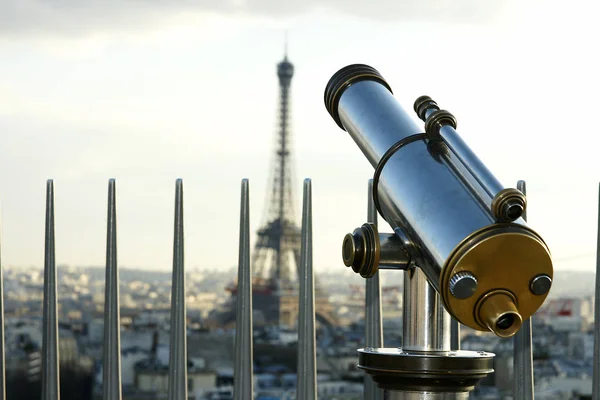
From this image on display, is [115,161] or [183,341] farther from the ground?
[115,161]

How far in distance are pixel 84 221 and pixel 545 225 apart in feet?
8.40

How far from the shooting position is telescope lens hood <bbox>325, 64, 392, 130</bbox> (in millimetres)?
3213

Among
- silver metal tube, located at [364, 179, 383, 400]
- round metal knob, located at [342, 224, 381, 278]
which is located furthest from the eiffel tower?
round metal knob, located at [342, 224, 381, 278]

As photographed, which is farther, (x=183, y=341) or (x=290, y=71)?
(x=290, y=71)

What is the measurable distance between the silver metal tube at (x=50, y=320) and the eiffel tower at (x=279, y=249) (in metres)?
22.0

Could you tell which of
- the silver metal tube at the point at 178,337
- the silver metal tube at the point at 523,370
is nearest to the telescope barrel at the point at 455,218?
the silver metal tube at the point at 178,337

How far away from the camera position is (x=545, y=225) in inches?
217

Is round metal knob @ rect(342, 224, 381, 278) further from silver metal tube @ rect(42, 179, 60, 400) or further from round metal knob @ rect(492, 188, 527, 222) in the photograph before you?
silver metal tube @ rect(42, 179, 60, 400)

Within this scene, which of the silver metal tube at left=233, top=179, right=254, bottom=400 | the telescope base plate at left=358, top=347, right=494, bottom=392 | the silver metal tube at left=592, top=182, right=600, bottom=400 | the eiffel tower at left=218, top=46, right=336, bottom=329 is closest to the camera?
the telescope base plate at left=358, top=347, right=494, bottom=392

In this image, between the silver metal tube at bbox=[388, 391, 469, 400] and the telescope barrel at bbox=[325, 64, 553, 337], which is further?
the silver metal tube at bbox=[388, 391, 469, 400]

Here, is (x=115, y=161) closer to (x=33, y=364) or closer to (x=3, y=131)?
(x=3, y=131)

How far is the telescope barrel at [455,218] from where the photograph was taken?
227 cm

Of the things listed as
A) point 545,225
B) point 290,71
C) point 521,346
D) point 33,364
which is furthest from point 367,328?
point 290,71

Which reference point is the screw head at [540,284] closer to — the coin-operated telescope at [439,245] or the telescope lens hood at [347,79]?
the coin-operated telescope at [439,245]
